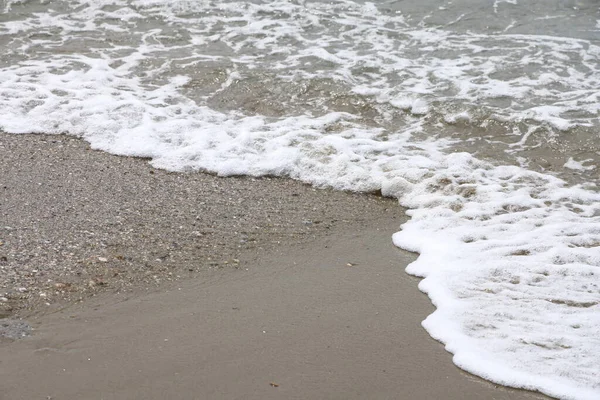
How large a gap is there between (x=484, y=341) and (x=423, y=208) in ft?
5.44

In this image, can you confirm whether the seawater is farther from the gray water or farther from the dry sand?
the dry sand

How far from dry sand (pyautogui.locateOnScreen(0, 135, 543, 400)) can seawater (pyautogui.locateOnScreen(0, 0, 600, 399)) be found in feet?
0.84

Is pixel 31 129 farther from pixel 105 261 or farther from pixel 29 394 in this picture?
pixel 29 394

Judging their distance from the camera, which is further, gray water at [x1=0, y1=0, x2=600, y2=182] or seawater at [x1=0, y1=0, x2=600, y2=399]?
gray water at [x1=0, y1=0, x2=600, y2=182]

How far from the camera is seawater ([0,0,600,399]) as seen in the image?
3.72 metres

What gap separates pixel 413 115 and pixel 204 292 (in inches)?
135

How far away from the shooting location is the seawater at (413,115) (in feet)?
12.2

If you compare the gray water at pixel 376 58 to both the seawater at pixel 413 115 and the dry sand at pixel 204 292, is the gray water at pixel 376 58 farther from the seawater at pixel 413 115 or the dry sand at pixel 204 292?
the dry sand at pixel 204 292

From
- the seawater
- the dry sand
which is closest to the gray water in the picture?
the seawater

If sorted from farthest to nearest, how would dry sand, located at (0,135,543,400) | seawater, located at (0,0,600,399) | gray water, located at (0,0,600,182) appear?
gray water, located at (0,0,600,182)
seawater, located at (0,0,600,399)
dry sand, located at (0,135,543,400)

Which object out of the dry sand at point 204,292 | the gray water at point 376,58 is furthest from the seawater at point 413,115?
the dry sand at point 204,292

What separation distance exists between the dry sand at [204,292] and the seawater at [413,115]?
0.84ft

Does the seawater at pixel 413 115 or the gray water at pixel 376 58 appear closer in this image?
the seawater at pixel 413 115

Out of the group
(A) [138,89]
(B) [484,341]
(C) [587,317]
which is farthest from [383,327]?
(A) [138,89]
